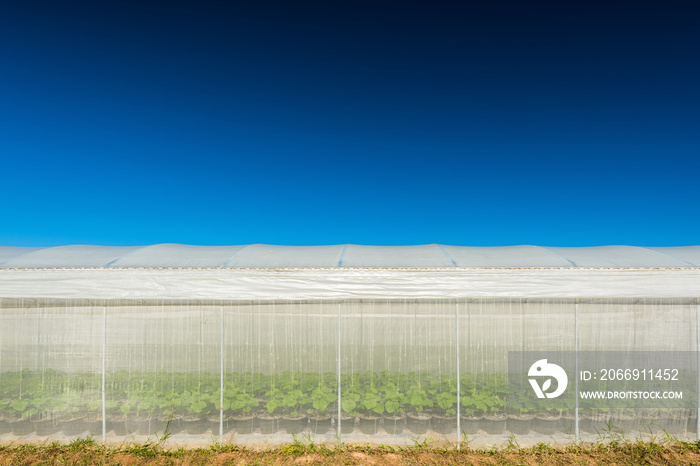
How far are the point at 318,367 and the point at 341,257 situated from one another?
1.52 m

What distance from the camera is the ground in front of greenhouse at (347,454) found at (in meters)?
4.93

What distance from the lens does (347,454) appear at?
509cm

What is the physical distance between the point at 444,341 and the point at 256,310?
2.56 meters

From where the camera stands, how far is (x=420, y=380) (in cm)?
549

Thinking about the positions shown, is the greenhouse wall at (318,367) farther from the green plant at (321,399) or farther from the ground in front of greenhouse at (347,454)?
the ground in front of greenhouse at (347,454)

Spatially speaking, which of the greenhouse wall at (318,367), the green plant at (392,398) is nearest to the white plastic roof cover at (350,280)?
the greenhouse wall at (318,367)

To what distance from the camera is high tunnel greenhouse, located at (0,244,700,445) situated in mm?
5238

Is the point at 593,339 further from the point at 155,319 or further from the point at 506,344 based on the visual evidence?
the point at 155,319

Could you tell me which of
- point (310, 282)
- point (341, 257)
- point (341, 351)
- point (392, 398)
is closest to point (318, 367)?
point (341, 351)

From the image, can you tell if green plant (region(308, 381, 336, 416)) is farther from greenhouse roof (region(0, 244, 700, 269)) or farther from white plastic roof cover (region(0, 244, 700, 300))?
greenhouse roof (region(0, 244, 700, 269))

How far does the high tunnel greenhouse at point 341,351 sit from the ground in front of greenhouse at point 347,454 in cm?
15

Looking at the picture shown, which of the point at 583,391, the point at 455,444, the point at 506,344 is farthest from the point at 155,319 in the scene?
the point at 583,391

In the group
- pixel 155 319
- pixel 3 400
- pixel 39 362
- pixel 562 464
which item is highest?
pixel 155 319

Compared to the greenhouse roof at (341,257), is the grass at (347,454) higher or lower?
lower
